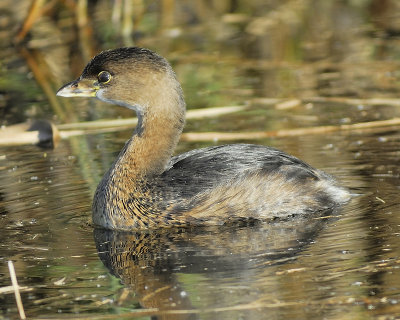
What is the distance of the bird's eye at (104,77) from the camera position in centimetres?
772

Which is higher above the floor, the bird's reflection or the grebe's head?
the grebe's head

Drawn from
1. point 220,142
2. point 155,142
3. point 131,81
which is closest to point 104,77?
point 131,81

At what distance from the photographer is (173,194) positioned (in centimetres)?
710

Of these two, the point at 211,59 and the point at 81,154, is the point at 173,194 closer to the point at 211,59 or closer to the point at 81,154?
the point at 81,154

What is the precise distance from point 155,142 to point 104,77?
74cm

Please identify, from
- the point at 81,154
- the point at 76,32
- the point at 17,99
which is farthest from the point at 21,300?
the point at 76,32

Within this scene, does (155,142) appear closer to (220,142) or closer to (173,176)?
(173,176)

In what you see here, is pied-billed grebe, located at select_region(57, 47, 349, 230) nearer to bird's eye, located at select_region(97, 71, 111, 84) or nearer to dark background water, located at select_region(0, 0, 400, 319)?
bird's eye, located at select_region(97, 71, 111, 84)

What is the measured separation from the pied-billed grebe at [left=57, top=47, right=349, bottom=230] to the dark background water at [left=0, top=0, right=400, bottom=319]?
7.0 inches

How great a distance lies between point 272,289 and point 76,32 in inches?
464

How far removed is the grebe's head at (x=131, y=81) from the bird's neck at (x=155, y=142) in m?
0.07

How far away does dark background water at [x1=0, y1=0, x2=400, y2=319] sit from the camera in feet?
17.7

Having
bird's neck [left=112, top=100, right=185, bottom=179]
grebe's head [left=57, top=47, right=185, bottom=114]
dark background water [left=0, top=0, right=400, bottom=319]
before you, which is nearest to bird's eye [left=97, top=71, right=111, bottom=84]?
grebe's head [left=57, top=47, right=185, bottom=114]

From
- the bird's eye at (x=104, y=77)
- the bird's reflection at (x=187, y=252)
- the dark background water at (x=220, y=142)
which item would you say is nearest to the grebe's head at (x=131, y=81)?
the bird's eye at (x=104, y=77)
